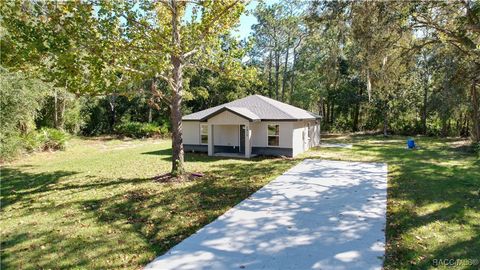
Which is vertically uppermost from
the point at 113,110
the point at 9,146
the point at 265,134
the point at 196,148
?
the point at 113,110

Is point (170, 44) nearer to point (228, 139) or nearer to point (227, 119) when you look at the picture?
point (227, 119)

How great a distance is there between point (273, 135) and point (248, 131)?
147 cm

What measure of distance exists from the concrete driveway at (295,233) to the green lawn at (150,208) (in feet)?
1.04

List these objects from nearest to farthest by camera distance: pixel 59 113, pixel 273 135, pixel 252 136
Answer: pixel 273 135 < pixel 252 136 < pixel 59 113

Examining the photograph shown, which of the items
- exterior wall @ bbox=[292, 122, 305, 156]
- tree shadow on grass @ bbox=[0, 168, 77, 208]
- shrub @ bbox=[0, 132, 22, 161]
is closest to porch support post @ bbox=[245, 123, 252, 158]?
exterior wall @ bbox=[292, 122, 305, 156]

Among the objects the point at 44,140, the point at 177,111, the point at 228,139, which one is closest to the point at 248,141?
the point at 228,139

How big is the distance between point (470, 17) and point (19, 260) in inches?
457

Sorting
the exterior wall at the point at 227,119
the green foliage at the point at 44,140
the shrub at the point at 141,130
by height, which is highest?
the exterior wall at the point at 227,119

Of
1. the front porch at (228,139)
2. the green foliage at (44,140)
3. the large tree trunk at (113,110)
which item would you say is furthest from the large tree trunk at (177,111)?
the large tree trunk at (113,110)

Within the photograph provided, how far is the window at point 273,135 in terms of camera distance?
16.4m

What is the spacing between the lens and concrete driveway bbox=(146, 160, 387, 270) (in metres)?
4.99

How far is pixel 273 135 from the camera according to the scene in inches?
654

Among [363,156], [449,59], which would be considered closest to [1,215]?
[363,156]

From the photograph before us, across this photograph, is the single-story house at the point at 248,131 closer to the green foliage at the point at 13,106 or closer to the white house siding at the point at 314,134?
the white house siding at the point at 314,134
